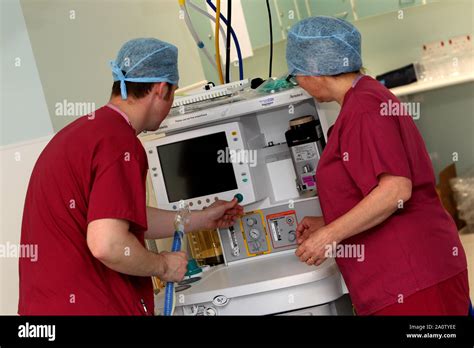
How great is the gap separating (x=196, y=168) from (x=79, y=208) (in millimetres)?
705

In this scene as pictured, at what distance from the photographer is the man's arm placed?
1434 millimetres

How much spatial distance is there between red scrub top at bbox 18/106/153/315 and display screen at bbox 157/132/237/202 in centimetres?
56

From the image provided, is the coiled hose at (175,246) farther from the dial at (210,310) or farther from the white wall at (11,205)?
the white wall at (11,205)

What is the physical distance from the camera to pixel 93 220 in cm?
145

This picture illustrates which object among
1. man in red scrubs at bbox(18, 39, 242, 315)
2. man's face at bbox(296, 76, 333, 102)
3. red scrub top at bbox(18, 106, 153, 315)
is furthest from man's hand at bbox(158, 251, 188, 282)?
man's face at bbox(296, 76, 333, 102)

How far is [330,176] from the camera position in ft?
5.56

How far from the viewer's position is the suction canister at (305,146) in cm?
214

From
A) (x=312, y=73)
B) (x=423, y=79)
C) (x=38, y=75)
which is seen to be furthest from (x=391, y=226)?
(x=423, y=79)

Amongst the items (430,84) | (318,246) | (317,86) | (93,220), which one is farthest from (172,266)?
(430,84)

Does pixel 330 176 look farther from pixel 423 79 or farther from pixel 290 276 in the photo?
pixel 423 79

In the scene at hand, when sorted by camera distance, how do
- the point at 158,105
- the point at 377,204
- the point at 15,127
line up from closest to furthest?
the point at 377,204, the point at 158,105, the point at 15,127

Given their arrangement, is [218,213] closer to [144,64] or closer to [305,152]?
[305,152]

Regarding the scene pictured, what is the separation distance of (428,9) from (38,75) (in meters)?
3.12

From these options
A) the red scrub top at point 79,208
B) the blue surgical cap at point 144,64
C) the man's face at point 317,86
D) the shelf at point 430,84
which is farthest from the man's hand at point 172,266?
the shelf at point 430,84
